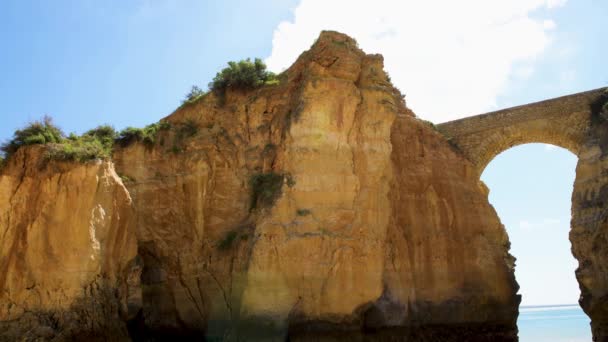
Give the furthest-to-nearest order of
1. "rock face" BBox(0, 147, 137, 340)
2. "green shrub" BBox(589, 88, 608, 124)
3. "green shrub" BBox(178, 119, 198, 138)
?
"green shrub" BBox(589, 88, 608, 124) → "green shrub" BBox(178, 119, 198, 138) → "rock face" BBox(0, 147, 137, 340)

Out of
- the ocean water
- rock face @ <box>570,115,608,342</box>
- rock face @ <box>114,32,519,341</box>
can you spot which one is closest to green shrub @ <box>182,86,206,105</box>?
rock face @ <box>114,32,519,341</box>

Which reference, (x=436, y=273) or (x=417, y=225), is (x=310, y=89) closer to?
(x=417, y=225)

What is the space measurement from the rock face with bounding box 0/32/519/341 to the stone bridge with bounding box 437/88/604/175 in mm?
1779

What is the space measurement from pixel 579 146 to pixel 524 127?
2193 millimetres

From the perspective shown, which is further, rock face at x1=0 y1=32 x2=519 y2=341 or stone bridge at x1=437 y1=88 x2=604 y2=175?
stone bridge at x1=437 y1=88 x2=604 y2=175

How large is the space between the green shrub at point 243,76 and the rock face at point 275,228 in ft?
1.27

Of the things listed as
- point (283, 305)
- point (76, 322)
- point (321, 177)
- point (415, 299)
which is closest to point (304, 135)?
point (321, 177)

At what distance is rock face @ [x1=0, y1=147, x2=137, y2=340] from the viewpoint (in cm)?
1550

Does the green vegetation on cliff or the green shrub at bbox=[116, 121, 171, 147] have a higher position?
the green shrub at bbox=[116, 121, 171, 147]

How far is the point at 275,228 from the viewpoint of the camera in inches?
706

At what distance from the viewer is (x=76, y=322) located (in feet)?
51.3

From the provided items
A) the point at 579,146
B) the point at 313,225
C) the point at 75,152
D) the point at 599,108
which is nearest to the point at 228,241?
the point at 313,225

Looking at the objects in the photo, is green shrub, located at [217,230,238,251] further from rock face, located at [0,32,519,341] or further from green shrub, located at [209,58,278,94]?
green shrub, located at [209,58,278,94]

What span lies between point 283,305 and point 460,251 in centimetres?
867
